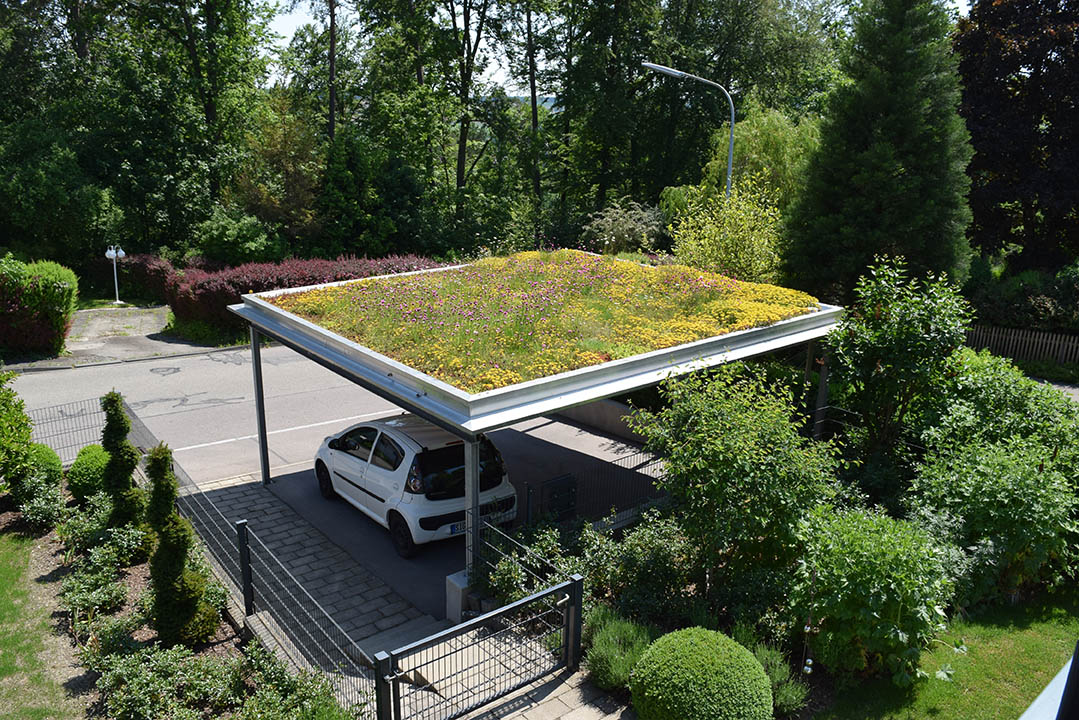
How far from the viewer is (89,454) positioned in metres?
11.3

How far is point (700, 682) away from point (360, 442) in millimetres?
6405

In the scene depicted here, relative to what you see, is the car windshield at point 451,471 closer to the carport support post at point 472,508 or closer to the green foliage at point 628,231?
the carport support post at point 472,508

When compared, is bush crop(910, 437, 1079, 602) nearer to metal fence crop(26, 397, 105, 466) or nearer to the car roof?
the car roof

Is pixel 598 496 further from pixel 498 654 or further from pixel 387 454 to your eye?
pixel 498 654

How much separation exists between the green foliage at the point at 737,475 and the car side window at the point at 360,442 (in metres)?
4.30

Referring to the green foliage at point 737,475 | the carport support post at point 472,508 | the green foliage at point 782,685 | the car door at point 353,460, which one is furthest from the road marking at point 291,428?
the green foliage at point 782,685

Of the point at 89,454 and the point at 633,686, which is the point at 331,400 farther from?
the point at 633,686

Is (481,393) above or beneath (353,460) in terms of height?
above

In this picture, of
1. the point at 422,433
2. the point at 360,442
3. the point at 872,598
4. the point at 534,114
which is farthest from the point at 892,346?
the point at 534,114

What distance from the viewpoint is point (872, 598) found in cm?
670

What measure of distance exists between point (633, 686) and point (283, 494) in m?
7.70

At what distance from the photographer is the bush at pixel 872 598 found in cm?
674

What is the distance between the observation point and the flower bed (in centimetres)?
918

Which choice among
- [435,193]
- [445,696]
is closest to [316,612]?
[445,696]
